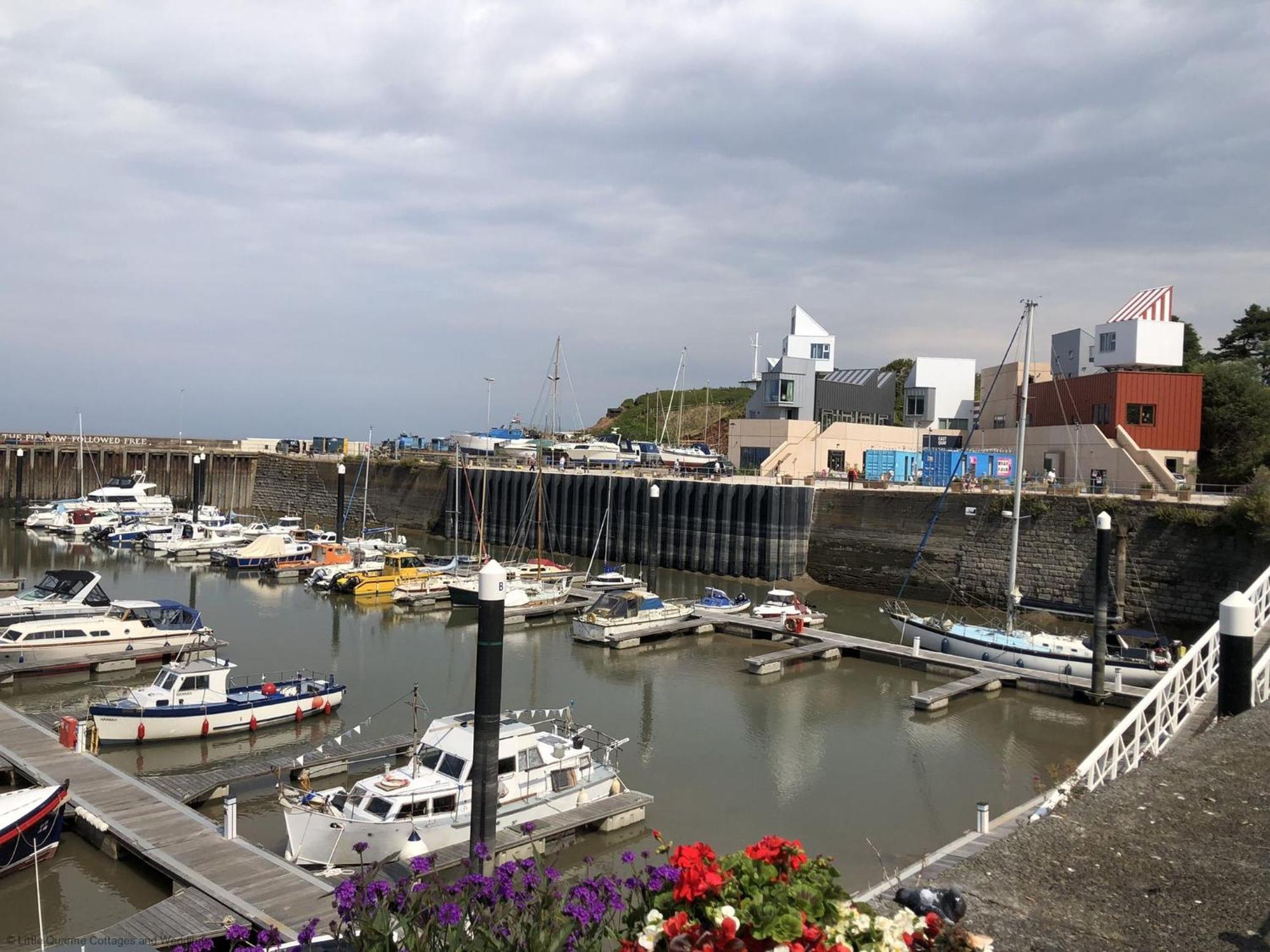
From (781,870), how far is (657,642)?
30053 millimetres

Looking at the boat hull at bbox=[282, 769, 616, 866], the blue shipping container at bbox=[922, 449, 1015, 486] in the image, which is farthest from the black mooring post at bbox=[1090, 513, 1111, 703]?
the blue shipping container at bbox=[922, 449, 1015, 486]

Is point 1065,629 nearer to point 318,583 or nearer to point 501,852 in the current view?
point 501,852

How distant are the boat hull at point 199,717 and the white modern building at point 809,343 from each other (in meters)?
61.7

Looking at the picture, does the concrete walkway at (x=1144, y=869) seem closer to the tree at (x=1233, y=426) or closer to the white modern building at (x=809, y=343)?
the tree at (x=1233, y=426)

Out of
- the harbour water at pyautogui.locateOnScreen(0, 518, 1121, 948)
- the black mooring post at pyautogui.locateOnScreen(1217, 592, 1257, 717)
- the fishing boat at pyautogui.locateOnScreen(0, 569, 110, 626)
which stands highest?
the black mooring post at pyautogui.locateOnScreen(1217, 592, 1257, 717)

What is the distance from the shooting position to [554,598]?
4038 centimetres

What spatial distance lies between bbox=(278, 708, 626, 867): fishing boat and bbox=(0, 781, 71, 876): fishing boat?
3479 millimetres

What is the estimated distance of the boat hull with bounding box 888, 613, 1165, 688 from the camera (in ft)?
90.4

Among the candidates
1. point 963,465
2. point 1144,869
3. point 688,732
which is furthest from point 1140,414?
point 1144,869

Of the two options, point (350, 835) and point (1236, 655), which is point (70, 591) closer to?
point (350, 835)

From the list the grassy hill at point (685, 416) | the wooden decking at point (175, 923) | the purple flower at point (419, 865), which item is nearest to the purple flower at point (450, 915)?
the purple flower at point (419, 865)

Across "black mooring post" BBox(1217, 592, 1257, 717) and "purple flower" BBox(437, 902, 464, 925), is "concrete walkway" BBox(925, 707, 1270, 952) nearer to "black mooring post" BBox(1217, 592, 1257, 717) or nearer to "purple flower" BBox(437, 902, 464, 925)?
"black mooring post" BBox(1217, 592, 1257, 717)

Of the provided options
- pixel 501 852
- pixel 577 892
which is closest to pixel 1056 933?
pixel 577 892

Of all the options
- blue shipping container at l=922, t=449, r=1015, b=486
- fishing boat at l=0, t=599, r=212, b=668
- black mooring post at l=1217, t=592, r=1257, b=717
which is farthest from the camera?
blue shipping container at l=922, t=449, r=1015, b=486
